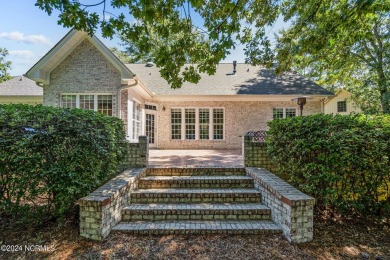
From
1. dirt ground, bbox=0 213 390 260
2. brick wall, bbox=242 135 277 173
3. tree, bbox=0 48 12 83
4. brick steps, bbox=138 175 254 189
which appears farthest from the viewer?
tree, bbox=0 48 12 83

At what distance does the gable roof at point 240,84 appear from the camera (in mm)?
11656

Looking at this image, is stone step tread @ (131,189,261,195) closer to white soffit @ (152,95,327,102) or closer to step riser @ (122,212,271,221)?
step riser @ (122,212,271,221)

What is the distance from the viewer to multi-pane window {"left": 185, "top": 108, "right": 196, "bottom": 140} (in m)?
12.2

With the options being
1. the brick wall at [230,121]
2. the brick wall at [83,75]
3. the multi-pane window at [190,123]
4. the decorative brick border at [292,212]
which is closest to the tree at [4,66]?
the brick wall at [83,75]

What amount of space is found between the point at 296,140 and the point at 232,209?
194cm

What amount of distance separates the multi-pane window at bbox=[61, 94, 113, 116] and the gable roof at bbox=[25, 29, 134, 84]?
1.09 m

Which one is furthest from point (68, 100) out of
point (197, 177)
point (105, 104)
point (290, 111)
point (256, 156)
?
point (290, 111)

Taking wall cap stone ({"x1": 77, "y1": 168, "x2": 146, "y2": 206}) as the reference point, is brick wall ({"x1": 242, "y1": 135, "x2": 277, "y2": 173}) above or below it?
above

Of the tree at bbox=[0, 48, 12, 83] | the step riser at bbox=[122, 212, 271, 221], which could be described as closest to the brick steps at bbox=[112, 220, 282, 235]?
the step riser at bbox=[122, 212, 271, 221]

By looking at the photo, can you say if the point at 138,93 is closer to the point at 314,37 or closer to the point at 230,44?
the point at 230,44

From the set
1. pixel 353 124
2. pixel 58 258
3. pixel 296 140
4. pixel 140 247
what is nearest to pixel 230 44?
pixel 296 140

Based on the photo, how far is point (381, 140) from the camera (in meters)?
3.72

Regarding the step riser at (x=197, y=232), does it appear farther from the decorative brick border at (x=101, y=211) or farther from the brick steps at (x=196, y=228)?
the decorative brick border at (x=101, y=211)

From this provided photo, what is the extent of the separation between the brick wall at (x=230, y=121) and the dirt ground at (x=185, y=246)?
843 centimetres
